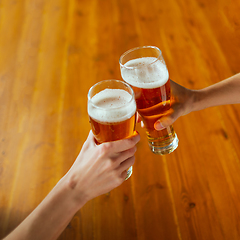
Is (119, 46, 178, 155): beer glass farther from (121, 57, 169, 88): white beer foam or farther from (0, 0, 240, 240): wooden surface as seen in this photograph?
(0, 0, 240, 240): wooden surface

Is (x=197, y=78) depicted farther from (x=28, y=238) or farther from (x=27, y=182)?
(x=28, y=238)

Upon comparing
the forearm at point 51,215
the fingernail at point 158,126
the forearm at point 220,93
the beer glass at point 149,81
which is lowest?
the forearm at point 220,93

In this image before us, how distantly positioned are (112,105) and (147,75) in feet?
0.43

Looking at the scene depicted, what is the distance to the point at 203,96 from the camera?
3.63ft

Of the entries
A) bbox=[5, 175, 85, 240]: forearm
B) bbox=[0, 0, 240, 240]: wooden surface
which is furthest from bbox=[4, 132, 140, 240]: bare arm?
bbox=[0, 0, 240, 240]: wooden surface

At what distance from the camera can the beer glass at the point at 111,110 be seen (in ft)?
2.44

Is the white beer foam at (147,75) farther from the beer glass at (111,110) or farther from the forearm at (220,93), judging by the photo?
the forearm at (220,93)

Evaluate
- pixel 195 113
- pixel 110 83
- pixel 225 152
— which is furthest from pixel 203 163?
pixel 110 83

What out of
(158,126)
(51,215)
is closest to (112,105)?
(158,126)

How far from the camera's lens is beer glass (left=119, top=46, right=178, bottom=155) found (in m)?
0.82

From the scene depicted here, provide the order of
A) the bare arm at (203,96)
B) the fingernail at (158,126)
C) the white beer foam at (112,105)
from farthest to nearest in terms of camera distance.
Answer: the bare arm at (203,96) → the fingernail at (158,126) → the white beer foam at (112,105)

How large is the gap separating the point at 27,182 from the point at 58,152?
0.21 m

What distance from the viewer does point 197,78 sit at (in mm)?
1726

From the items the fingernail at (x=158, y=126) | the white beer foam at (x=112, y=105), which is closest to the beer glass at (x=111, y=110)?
the white beer foam at (x=112, y=105)
